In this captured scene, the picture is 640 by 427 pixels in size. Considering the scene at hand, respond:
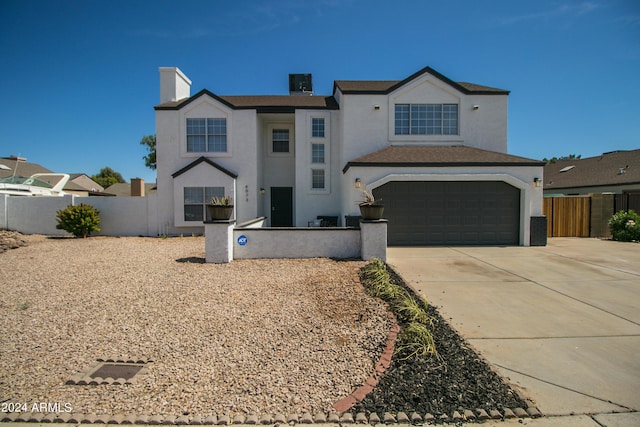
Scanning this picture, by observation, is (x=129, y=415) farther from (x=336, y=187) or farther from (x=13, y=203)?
(x=13, y=203)

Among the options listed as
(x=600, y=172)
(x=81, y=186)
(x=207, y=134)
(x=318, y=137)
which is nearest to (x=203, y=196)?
(x=207, y=134)

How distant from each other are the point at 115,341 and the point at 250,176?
12768 mm

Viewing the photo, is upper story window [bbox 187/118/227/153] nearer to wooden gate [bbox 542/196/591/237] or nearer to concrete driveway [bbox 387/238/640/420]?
concrete driveway [bbox 387/238/640/420]

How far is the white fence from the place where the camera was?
16.7 m

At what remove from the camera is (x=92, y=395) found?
336 centimetres

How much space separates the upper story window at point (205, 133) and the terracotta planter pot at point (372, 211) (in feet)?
32.5

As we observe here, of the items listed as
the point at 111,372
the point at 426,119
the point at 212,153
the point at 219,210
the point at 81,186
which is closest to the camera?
the point at 111,372

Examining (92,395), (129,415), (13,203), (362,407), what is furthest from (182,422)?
(13,203)

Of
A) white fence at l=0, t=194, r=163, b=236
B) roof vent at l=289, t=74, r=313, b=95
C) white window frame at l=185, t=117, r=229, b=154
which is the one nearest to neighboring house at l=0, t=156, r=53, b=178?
white fence at l=0, t=194, r=163, b=236

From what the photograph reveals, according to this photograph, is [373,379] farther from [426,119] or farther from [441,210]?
[426,119]

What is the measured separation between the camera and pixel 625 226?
14375mm

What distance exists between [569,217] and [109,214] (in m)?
23.4

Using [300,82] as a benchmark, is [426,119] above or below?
below

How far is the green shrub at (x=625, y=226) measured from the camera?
14179 millimetres
